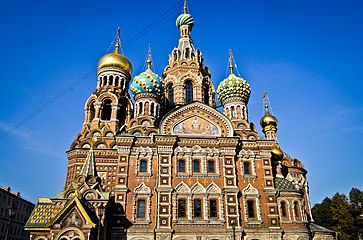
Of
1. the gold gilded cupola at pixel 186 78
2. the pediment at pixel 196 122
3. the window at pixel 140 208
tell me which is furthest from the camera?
the gold gilded cupola at pixel 186 78

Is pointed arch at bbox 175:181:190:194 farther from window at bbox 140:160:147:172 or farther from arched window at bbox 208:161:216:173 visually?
window at bbox 140:160:147:172

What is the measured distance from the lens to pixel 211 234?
18.7 m

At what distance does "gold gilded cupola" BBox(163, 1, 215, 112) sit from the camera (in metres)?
26.2

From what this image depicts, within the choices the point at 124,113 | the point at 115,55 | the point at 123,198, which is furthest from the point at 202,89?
the point at 123,198

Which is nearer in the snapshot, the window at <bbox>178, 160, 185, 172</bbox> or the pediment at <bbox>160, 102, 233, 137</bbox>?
the window at <bbox>178, 160, 185, 172</bbox>

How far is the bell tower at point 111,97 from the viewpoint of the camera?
26.6 meters

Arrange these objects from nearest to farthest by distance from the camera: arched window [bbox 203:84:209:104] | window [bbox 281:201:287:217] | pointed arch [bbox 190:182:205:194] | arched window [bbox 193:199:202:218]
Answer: arched window [bbox 193:199:202:218]
pointed arch [bbox 190:182:205:194]
window [bbox 281:201:287:217]
arched window [bbox 203:84:209:104]

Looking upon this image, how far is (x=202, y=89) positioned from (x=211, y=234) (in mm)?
11971

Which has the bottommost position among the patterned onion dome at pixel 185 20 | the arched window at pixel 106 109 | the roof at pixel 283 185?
the roof at pixel 283 185

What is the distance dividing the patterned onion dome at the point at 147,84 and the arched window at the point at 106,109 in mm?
3038

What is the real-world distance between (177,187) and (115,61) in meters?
15.1

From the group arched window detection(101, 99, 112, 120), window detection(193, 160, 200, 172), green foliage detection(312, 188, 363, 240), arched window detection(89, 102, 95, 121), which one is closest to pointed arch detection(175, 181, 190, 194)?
window detection(193, 160, 200, 172)

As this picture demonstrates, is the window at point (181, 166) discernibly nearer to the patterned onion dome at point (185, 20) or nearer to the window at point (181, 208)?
the window at point (181, 208)

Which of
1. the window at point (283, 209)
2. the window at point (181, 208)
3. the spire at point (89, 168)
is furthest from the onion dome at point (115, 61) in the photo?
the window at point (283, 209)
